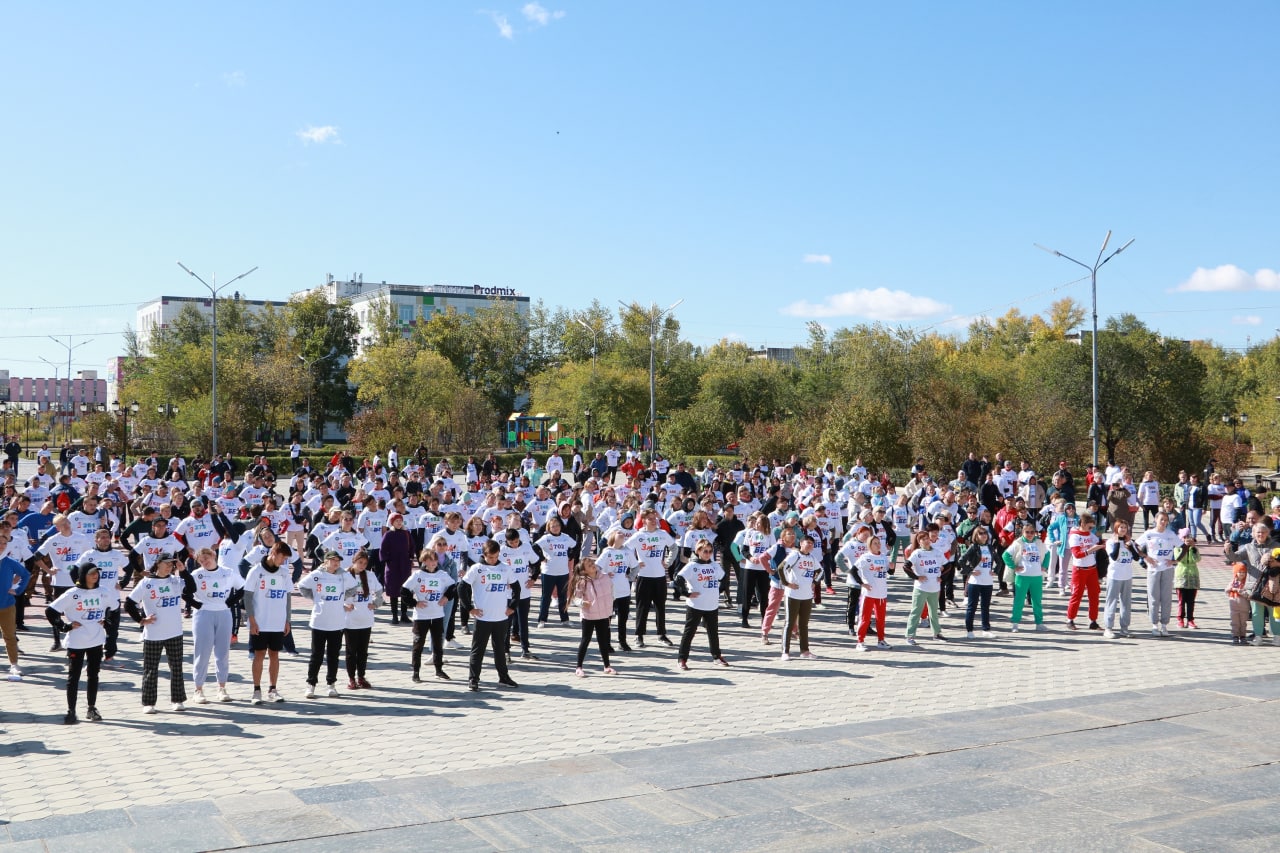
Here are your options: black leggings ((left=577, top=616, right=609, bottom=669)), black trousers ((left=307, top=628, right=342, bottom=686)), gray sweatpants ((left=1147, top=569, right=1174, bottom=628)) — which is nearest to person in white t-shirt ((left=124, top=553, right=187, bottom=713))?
black trousers ((left=307, top=628, right=342, bottom=686))

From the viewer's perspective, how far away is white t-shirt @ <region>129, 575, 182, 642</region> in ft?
35.4

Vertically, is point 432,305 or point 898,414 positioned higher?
point 432,305

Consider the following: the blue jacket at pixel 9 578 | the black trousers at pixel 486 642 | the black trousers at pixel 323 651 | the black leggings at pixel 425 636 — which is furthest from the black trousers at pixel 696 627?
the blue jacket at pixel 9 578

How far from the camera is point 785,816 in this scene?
8.14 meters

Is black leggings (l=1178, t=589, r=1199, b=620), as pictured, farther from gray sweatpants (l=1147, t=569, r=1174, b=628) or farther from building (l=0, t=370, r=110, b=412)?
building (l=0, t=370, r=110, b=412)

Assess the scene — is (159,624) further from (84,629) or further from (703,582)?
(703,582)

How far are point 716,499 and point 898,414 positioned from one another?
3839cm

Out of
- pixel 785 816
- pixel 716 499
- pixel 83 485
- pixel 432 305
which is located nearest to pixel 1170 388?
pixel 716 499

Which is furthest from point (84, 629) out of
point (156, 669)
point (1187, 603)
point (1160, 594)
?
point (1187, 603)

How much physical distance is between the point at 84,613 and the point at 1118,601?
12791mm

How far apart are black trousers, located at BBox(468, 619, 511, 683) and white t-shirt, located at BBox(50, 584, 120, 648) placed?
3636 millimetres

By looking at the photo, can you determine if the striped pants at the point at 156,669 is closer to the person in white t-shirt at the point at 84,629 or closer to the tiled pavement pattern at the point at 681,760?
the tiled pavement pattern at the point at 681,760

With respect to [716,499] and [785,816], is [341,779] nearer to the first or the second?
[785,816]

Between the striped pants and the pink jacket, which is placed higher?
the pink jacket
